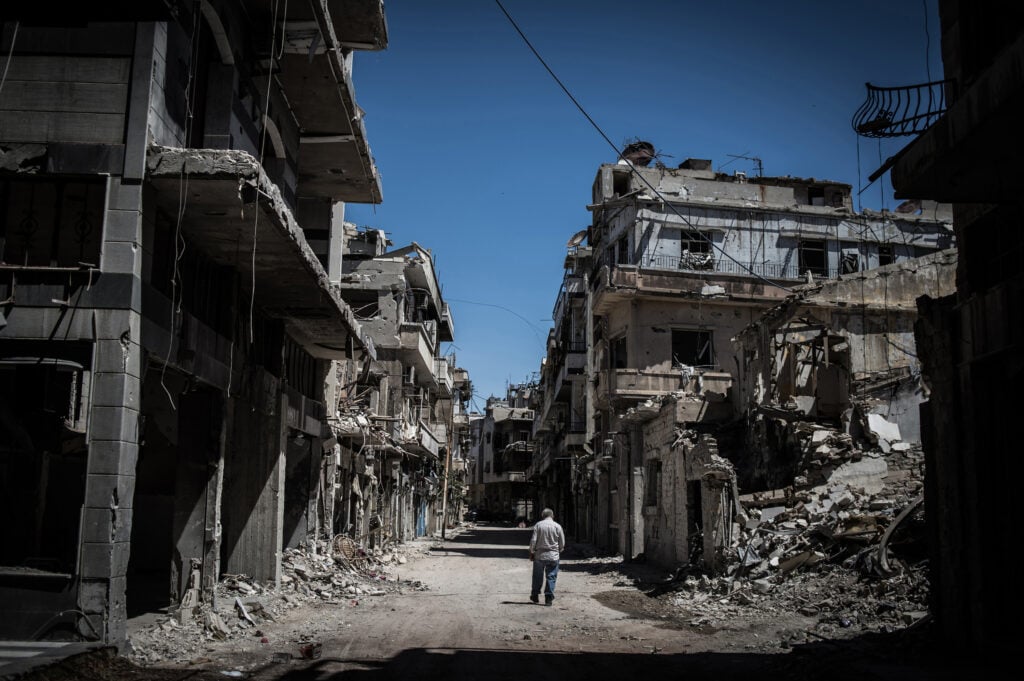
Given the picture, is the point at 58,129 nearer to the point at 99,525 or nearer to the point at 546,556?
the point at 99,525

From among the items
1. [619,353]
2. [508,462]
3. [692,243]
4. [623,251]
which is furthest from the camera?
[508,462]

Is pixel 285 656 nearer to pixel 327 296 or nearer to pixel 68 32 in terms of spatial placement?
pixel 327 296

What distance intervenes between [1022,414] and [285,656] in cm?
861

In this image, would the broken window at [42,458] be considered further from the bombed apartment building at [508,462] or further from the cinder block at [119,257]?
the bombed apartment building at [508,462]

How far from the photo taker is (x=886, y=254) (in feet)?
123

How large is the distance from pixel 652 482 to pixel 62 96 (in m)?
19.9

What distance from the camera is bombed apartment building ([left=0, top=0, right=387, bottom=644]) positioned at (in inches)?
340

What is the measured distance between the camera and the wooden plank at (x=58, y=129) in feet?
29.9

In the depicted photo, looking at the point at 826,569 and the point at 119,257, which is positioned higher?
the point at 119,257

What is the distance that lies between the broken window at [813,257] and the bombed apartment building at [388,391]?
1636 centimetres

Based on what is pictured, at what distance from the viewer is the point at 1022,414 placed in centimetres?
912

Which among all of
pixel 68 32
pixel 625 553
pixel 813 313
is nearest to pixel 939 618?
pixel 68 32

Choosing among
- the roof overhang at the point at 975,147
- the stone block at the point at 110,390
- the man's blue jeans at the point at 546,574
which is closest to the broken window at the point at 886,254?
the man's blue jeans at the point at 546,574

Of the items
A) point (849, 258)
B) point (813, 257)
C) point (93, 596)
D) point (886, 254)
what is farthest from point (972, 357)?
point (886, 254)
